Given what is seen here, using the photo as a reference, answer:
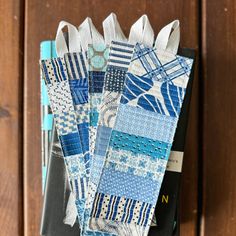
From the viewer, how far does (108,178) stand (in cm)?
58

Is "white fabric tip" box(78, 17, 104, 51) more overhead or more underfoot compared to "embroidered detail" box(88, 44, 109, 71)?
more overhead

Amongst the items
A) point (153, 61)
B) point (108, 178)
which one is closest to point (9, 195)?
point (108, 178)

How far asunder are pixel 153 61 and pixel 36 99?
0.21 metres

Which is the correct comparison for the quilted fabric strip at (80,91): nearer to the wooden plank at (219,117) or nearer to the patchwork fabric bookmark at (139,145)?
the patchwork fabric bookmark at (139,145)

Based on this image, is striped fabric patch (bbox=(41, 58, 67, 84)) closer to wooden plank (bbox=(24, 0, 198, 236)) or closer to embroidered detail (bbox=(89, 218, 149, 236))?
wooden plank (bbox=(24, 0, 198, 236))

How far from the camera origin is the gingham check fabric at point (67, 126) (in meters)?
0.60

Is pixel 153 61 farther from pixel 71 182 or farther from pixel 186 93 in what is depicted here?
pixel 71 182

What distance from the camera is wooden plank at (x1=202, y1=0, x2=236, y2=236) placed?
69cm

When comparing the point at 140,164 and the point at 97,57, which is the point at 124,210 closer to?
the point at 140,164

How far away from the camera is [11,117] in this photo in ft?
2.26

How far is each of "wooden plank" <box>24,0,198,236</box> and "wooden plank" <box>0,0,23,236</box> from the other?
0.01m

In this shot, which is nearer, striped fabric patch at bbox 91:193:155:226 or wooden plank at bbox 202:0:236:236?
striped fabric patch at bbox 91:193:155:226

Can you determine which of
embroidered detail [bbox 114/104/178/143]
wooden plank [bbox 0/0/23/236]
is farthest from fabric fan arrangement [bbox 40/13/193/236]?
wooden plank [bbox 0/0/23/236]

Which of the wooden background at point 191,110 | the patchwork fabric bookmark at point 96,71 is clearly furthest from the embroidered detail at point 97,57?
the wooden background at point 191,110
